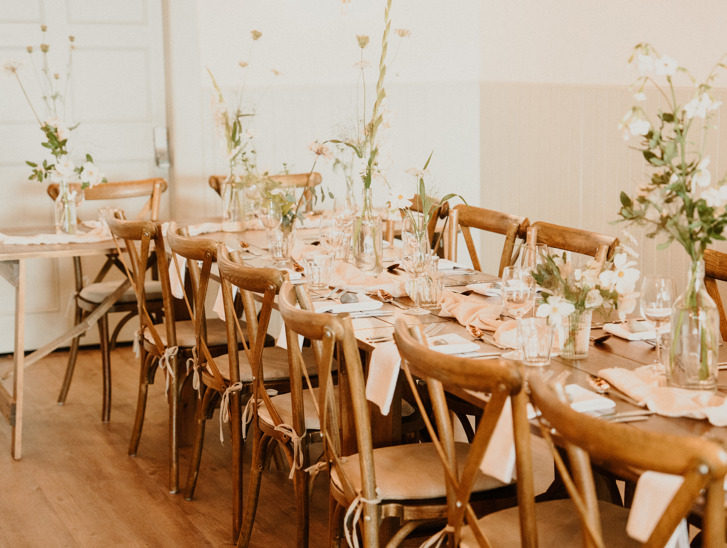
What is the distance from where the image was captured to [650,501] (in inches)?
61.6

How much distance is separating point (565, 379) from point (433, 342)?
41 centimetres

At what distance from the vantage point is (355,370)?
83.4 inches

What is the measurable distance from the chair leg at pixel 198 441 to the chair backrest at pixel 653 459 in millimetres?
2027

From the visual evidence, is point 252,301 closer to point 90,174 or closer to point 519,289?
point 519,289

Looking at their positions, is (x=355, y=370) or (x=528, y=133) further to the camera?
(x=528, y=133)

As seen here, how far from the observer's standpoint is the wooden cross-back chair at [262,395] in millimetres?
2648

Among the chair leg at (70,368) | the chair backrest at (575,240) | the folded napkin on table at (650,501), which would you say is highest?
the chair backrest at (575,240)

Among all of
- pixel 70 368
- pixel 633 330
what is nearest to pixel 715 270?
pixel 633 330

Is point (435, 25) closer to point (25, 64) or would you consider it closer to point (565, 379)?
point (25, 64)

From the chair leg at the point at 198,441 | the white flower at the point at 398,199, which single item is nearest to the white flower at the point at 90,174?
the chair leg at the point at 198,441

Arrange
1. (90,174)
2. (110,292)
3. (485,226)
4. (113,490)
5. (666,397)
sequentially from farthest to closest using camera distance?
1. (110,292)
2. (90,174)
3. (485,226)
4. (113,490)
5. (666,397)

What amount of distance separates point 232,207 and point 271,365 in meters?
1.31

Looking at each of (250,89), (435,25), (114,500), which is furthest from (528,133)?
(114,500)

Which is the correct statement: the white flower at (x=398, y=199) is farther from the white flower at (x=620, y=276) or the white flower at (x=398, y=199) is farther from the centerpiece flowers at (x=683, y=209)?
the centerpiece flowers at (x=683, y=209)
